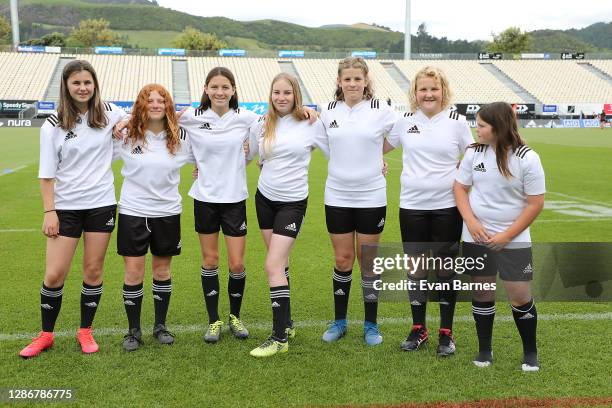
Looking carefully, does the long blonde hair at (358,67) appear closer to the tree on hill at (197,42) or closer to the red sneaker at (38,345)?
the red sneaker at (38,345)

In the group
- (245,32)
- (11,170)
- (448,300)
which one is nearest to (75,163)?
(448,300)

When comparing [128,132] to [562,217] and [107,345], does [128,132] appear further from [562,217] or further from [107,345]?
[562,217]

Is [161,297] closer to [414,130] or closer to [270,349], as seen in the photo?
[270,349]

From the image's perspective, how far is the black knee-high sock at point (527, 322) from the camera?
370cm

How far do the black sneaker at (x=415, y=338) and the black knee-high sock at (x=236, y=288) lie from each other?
1.26 metres

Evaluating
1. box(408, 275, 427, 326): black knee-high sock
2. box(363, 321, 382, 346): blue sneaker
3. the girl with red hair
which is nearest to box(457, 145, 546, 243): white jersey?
box(408, 275, 427, 326): black knee-high sock

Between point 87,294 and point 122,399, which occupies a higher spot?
point 87,294

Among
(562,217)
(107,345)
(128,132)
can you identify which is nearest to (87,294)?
(107,345)

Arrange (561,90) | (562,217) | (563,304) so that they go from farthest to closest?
(561,90)
(562,217)
(563,304)

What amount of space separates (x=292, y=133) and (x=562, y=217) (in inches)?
257

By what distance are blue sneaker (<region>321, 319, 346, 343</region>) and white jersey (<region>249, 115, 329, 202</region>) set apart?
0.98 m

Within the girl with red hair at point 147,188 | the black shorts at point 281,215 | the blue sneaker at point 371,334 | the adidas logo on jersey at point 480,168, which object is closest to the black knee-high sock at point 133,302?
the girl with red hair at point 147,188

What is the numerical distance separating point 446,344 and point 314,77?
5271cm

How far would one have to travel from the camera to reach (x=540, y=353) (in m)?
3.99
